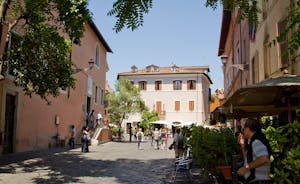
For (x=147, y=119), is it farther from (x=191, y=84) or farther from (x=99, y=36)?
(x=99, y=36)

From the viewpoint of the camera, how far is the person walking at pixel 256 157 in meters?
5.07

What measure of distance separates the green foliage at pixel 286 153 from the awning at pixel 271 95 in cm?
174

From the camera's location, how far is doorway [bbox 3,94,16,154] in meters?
18.3

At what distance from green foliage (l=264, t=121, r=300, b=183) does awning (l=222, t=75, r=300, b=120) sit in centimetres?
174

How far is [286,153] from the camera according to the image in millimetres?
5352

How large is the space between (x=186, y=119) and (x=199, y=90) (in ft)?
17.7

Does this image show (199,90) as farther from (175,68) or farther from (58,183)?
(58,183)

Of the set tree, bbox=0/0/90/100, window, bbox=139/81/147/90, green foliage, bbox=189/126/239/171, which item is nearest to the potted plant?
green foliage, bbox=189/126/239/171

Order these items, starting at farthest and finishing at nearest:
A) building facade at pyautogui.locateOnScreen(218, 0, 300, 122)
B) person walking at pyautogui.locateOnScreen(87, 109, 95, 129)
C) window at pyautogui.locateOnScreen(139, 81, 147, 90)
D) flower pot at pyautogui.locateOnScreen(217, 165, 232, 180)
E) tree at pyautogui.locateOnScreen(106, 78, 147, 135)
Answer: window at pyautogui.locateOnScreen(139, 81, 147, 90) < tree at pyautogui.locateOnScreen(106, 78, 147, 135) < person walking at pyautogui.locateOnScreen(87, 109, 95, 129) < building facade at pyautogui.locateOnScreen(218, 0, 300, 122) < flower pot at pyautogui.locateOnScreen(217, 165, 232, 180)

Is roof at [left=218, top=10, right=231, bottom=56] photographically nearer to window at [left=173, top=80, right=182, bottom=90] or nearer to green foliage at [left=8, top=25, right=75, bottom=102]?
green foliage at [left=8, top=25, right=75, bottom=102]

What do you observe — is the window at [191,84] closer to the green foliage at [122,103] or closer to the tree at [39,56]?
the green foliage at [122,103]

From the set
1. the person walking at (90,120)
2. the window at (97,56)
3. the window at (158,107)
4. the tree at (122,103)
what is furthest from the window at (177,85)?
the person walking at (90,120)

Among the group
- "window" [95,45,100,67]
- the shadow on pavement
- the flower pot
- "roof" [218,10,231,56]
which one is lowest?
the shadow on pavement

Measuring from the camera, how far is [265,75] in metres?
15.8
